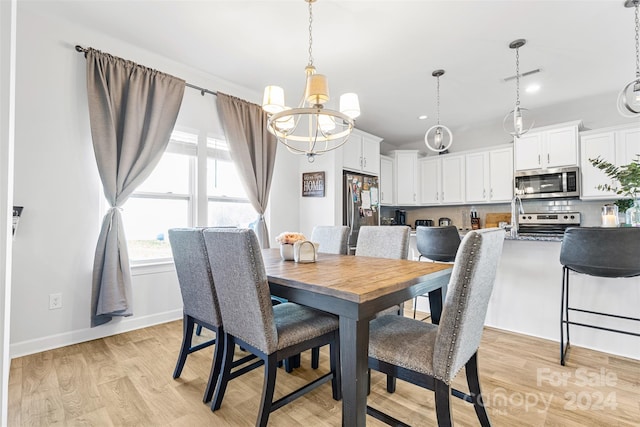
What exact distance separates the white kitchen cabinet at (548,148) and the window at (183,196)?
411 cm

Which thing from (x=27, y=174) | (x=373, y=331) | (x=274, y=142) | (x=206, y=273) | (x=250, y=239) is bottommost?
(x=373, y=331)

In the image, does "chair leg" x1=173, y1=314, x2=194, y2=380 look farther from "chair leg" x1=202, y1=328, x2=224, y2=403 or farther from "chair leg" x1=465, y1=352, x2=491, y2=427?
"chair leg" x1=465, y1=352, x2=491, y2=427

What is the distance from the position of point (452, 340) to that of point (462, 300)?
0.53 feet

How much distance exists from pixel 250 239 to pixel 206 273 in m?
0.52

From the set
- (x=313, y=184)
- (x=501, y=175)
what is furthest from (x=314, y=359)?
(x=501, y=175)

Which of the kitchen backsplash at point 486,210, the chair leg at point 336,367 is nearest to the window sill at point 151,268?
the chair leg at point 336,367

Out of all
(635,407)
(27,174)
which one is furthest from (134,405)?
(635,407)

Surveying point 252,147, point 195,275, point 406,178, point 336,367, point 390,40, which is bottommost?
point 336,367

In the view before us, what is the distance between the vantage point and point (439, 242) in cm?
262

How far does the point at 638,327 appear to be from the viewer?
86.7 inches

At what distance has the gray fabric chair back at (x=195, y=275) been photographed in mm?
1664

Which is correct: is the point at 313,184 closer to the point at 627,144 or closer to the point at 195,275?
the point at 195,275

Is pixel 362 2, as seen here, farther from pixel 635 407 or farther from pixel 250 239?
pixel 635 407

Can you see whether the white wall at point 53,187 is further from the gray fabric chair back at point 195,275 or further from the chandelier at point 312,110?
the chandelier at point 312,110
